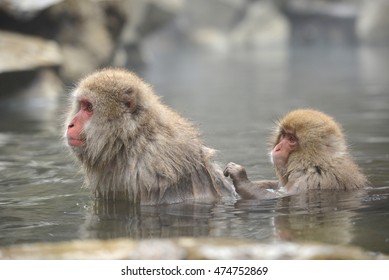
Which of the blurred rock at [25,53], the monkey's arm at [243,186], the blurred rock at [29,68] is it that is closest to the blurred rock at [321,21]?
the blurred rock at [29,68]

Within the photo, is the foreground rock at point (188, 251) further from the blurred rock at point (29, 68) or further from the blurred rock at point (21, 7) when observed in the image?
the blurred rock at point (21, 7)

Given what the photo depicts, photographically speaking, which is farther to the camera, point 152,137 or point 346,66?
point 346,66

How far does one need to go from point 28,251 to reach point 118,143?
1.34m

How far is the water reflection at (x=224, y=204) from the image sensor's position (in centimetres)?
443

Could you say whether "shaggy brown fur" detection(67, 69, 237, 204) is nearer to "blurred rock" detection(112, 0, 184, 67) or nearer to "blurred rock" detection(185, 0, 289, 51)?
"blurred rock" detection(112, 0, 184, 67)

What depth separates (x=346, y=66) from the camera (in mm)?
20281

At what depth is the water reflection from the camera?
4.43 metres

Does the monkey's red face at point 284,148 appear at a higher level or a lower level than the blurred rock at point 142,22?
lower

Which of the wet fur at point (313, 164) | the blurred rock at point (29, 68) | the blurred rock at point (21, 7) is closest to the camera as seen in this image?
the wet fur at point (313, 164)

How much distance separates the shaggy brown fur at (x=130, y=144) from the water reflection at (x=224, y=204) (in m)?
0.13

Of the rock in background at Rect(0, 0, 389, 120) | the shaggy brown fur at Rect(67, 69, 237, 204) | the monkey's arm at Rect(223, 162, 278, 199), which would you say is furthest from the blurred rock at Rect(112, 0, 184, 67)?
the shaggy brown fur at Rect(67, 69, 237, 204)
